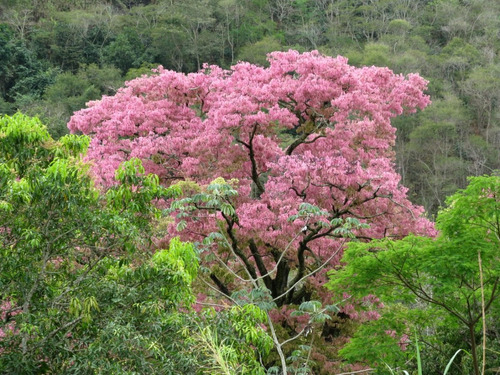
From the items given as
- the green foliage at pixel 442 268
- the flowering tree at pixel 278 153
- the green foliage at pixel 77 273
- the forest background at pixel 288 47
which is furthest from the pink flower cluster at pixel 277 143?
the forest background at pixel 288 47

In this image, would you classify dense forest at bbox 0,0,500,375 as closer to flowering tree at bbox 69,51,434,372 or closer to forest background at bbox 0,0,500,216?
flowering tree at bbox 69,51,434,372

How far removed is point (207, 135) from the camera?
1023cm

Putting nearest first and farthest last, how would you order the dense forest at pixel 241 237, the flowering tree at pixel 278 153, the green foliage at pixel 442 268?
the dense forest at pixel 241 237
the green foliage at pixel 442 268
the flowering tree at pixel 278 153

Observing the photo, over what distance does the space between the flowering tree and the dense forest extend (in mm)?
36

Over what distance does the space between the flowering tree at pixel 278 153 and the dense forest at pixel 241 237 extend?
1.4 inches

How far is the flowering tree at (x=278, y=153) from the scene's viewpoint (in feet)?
30.6

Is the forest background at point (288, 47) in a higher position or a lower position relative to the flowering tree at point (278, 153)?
lower

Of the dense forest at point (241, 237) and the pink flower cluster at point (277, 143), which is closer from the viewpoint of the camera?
the dense forest at point (241, 237)

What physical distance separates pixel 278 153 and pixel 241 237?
1.75 m

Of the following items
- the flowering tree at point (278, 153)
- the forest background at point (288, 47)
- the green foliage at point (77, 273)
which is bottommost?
the forest background at point (288, 47)

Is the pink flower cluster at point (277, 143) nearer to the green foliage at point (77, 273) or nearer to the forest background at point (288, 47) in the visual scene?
the green foliage at point (77, 273)

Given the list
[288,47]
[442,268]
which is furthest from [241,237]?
[288,47]

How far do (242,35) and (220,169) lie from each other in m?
30.8

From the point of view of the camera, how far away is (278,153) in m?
10.4
